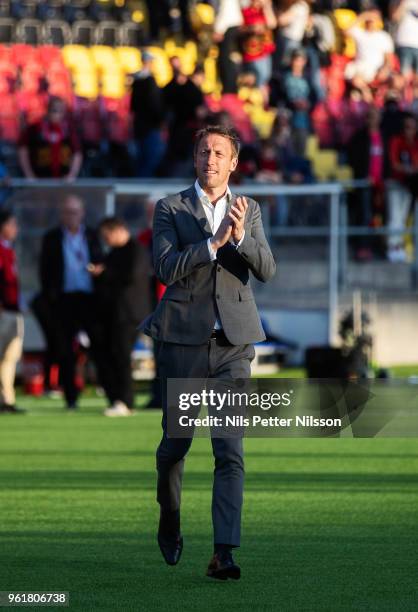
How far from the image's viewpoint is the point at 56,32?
32.6 metres

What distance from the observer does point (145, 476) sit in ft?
41.3

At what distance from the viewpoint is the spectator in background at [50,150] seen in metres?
23.5

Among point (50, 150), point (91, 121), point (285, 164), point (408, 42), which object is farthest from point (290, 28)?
point (50, 150)

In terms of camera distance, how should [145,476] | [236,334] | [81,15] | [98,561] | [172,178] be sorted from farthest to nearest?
[81,15], [172,178], [145,476], [98,561], [236,334]

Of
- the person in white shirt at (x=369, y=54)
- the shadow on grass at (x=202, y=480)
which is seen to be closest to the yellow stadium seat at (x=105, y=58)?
the person in white shirt at (x=369, y=54)

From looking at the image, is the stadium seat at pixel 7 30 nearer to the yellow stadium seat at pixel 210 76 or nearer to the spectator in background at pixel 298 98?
the yellow stadium seat at pixel 210 76

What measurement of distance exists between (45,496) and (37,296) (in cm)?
897

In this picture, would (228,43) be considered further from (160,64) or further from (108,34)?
(108,34)

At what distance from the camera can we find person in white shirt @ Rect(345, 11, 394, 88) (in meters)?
31.4

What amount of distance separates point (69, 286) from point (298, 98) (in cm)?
1052

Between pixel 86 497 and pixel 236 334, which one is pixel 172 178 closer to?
pixel 86 497

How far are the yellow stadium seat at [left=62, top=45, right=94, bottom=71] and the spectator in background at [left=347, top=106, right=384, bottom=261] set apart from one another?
21.2 feet

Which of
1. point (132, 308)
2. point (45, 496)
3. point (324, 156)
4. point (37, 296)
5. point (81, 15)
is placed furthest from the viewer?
point (81, 15)

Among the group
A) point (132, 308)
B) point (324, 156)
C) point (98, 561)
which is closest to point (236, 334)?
point (98, 561)
